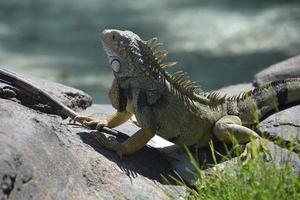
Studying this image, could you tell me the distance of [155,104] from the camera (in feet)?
16.2

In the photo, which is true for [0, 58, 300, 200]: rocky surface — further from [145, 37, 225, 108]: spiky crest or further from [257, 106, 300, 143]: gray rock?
[145, 37, 225, 108]: spiky crest

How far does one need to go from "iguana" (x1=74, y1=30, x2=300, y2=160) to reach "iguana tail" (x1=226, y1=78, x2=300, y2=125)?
0.16 m

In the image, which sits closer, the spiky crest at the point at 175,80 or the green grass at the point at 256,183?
the green grass at the point at 256,183

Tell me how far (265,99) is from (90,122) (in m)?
1.36

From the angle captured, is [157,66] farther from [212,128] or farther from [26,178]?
[26,178]

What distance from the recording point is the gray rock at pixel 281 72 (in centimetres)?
686

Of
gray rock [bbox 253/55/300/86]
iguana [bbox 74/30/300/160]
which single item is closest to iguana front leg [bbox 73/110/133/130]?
iguana [bbox 74/30/300/160]

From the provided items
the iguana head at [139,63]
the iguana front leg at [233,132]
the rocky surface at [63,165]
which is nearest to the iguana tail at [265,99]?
the iguana front leg at [233,132]

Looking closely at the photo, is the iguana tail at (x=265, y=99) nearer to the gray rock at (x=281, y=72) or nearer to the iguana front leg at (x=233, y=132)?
the iguana front leg at (x=233, y=132)

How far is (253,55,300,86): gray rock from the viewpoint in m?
6.86

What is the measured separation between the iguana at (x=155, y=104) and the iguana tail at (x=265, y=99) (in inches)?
6.3

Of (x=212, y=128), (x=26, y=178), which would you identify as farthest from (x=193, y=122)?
(x=26, y=178)

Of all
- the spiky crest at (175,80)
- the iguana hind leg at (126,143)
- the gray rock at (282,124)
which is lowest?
the gray rock at (282,124)

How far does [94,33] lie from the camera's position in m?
12.3
